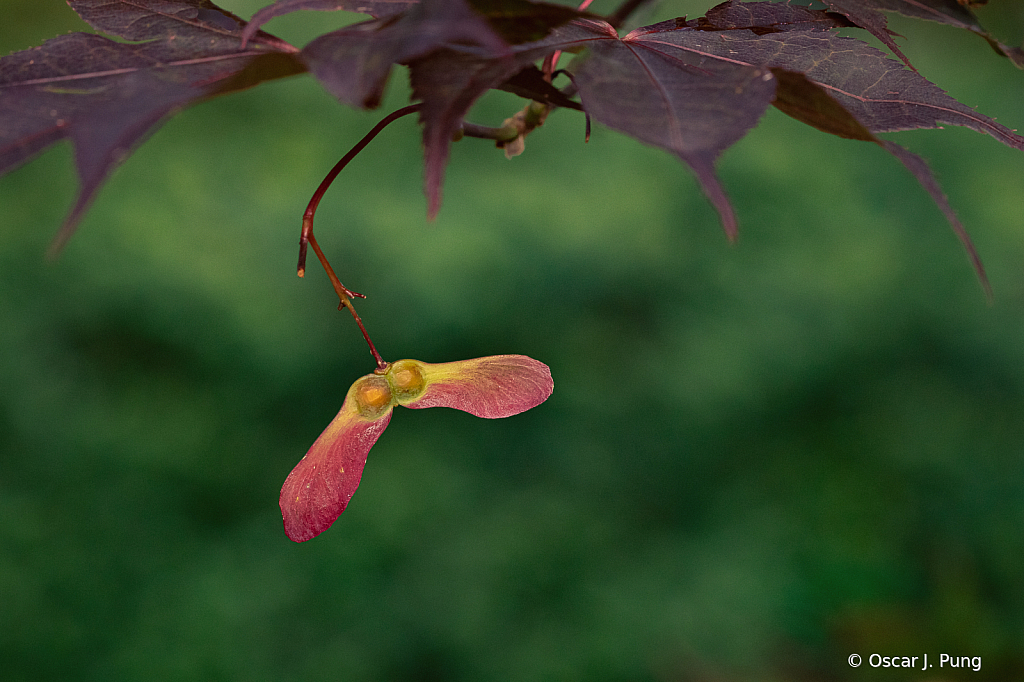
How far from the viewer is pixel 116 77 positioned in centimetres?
27

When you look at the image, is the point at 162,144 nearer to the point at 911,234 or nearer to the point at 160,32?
the point at 160,32

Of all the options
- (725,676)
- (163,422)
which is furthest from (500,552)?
(163,422)

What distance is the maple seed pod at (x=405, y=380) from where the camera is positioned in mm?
387

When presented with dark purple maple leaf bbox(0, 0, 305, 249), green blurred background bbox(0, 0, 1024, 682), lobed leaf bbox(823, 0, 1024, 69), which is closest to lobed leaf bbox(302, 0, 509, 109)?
dark purple maple leaf bbox(0, 0, 305, 249)

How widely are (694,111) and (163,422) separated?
4.81 ft

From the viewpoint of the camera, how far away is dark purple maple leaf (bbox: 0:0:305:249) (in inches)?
7.9

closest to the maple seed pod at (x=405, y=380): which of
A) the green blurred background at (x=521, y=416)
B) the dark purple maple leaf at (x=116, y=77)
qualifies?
the dark purple maple leaf at (x=116, y=77)

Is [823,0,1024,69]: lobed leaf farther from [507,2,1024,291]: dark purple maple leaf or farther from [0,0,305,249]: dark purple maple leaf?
[0,0,305,249]: dark purple maple leaf

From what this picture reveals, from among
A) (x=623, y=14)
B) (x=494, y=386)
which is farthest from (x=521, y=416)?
(x=623, y=14)

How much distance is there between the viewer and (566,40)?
27 centimetres

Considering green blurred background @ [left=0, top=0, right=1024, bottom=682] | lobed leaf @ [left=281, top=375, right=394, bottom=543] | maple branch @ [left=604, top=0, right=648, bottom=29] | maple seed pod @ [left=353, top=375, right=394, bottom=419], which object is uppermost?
maple branch @ [left=604, top=0, right=648, bottom=29]

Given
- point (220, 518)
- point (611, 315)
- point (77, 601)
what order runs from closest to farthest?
point (77, 601)
point (220, 518)
point (611, 315)

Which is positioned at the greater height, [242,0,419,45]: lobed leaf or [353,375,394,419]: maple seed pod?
[242,0,419,45]: lobed leaf

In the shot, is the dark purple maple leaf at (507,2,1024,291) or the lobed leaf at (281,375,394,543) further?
the lobed leaf at (281,375,394,543)
